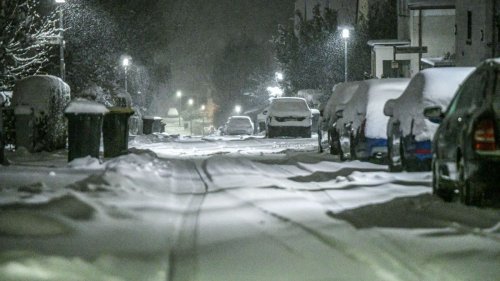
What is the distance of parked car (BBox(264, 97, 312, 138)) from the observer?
126 feet

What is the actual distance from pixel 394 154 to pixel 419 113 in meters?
1.47

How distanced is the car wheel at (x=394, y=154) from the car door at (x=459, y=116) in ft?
12.5

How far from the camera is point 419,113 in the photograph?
1459 centimetres

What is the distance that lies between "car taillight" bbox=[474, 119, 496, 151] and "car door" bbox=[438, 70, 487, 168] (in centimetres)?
42

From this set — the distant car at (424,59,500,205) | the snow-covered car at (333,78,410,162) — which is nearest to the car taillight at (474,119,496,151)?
the distant car at (424,59,500,205)

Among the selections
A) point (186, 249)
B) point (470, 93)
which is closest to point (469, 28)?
point (470, 93)

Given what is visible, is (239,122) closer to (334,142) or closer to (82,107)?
(334,142)

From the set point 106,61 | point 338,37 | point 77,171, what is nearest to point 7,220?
point 77,171

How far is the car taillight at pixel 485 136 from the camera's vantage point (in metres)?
9.59

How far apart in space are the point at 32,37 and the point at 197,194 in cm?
1823

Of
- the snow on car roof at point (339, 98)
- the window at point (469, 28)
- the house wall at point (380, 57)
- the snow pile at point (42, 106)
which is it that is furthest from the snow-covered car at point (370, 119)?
the house wall at point (380, 57)

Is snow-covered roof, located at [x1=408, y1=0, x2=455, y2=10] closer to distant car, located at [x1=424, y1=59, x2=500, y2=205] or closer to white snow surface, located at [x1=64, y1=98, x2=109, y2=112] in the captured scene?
white snow surface, located at [x1=64, y1=98, x2=109, y2=112]

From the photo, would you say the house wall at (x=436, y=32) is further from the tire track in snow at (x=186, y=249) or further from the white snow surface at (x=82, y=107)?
the tire track in snow at (x=186, y=249)

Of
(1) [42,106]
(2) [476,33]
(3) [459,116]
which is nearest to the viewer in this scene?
(3) [459,116]
